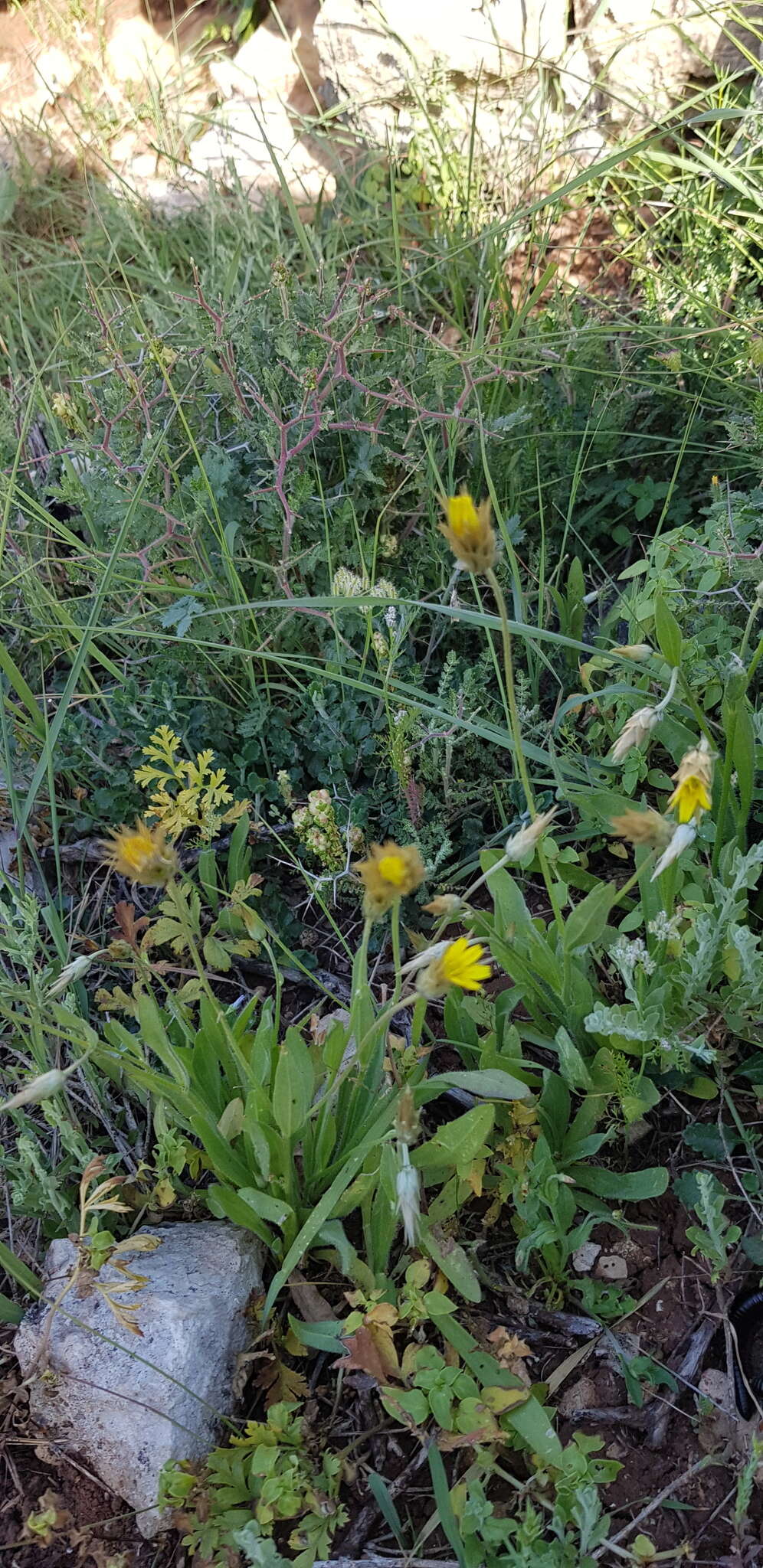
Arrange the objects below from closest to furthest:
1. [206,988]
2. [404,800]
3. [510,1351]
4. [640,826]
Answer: [640,826], [510,1351], [206,988], [404,800]

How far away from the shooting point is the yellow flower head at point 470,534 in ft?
3.53

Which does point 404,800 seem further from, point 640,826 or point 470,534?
point 470,534

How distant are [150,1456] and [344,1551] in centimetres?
27

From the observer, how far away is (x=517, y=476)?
217 cm

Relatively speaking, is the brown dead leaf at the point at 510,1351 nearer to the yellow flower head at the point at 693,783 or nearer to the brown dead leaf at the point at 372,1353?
the brown dead leaf at the point at 372,1353

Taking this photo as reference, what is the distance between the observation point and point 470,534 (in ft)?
3.54

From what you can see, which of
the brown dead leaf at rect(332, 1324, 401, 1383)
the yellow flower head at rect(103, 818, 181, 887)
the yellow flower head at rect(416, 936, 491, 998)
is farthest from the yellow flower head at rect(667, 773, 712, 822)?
the brown dead leaf at rect(332, 1324, 401, 1383)

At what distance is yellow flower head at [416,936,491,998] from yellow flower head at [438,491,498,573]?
0.42 m

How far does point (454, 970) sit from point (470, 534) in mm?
480

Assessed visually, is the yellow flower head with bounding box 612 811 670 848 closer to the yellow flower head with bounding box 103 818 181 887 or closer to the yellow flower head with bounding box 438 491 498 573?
the yellow flower head with bounding box 438 491 498 573

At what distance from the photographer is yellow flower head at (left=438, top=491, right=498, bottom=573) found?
3.53ft

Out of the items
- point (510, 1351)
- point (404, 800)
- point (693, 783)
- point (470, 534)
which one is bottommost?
point (510, 1351)

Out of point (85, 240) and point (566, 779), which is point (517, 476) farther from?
point (85, 240)

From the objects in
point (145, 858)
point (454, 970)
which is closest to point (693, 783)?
point (454, 970)
